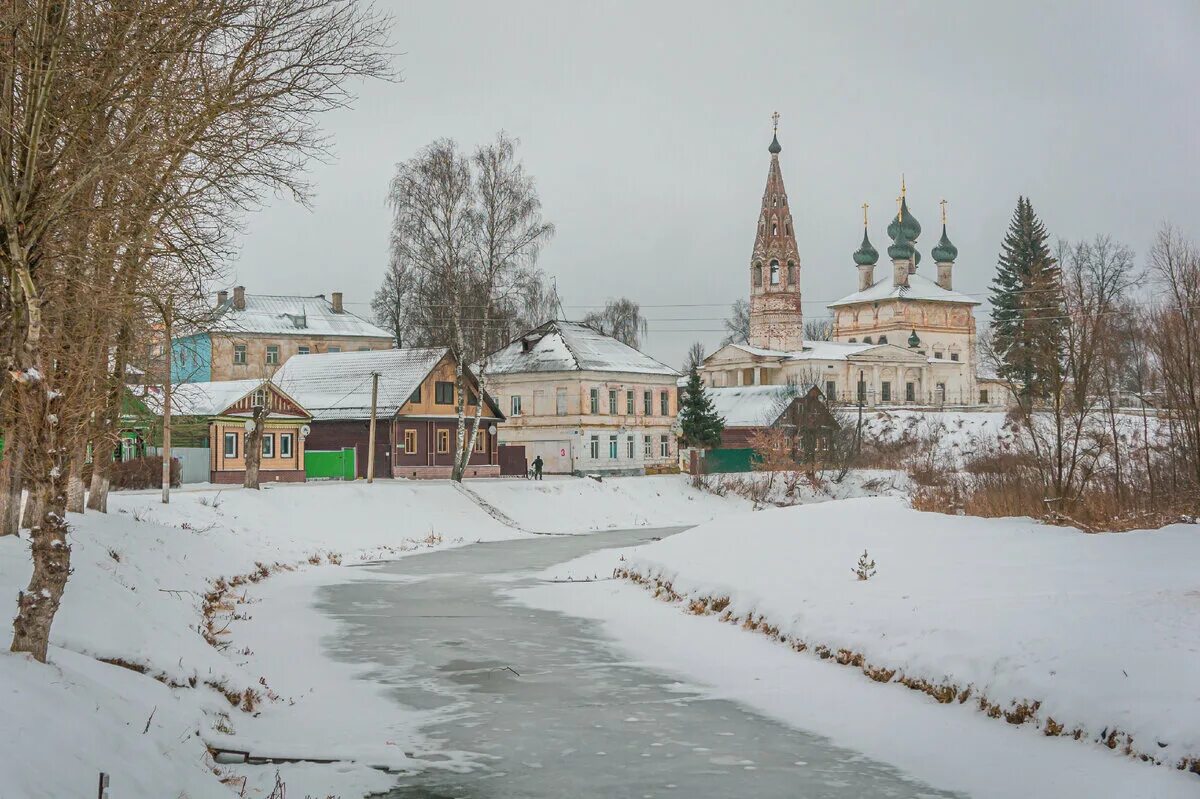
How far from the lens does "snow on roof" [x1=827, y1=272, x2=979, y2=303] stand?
115m

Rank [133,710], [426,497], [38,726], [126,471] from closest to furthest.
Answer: [38,726]
[133,710]
[126,471]
[426,497]

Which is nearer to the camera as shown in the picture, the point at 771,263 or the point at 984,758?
the point at 984,758

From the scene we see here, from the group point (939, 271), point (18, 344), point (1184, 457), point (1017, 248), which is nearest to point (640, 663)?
point (18, 344)

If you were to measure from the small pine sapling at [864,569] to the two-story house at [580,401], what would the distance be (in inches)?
1881

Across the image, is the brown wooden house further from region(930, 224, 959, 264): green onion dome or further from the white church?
region(930, 224, 959, 264): green onion dome

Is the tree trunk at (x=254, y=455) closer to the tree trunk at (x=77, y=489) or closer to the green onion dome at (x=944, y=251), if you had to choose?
the tree trunk at (x=77, y=489)

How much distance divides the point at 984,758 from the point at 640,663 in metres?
6.06

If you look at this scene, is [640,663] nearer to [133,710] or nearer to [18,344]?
[133,710]

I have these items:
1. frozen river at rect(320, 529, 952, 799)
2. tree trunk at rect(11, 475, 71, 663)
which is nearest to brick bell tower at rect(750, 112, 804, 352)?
frozen river at rect(320, 529, 952, 799)

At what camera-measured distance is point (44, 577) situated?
9.08 meters

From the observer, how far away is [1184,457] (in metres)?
24.2

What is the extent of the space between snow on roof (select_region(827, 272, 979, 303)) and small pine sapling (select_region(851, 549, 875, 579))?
100 meters

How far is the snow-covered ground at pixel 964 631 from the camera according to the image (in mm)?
10492

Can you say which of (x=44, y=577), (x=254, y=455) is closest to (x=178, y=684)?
(x=44, y=577)
